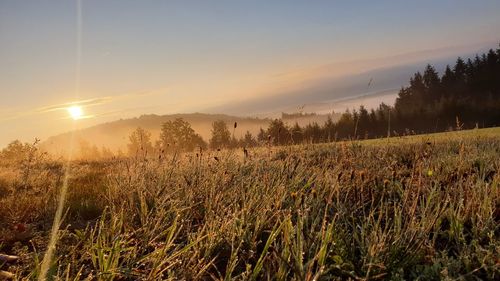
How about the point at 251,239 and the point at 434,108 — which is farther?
the point at 434,108

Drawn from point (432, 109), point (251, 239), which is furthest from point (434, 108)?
point (251, 239)

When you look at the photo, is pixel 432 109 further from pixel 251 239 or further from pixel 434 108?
pixel 251 239

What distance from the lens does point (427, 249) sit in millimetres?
3703

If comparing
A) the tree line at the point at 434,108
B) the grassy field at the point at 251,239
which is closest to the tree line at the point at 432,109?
the tree line at the point at 434,108

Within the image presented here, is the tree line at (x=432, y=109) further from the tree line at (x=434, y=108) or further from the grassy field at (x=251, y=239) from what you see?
the grassy field at (x=251, y=239)

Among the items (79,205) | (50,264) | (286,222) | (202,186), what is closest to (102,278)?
(50,264)

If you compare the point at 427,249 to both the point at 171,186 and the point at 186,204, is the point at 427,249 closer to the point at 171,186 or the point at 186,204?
the point at 186,204

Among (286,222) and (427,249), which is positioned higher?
(286,222)

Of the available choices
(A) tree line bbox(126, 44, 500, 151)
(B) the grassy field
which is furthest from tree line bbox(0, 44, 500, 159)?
(B) the grassy field

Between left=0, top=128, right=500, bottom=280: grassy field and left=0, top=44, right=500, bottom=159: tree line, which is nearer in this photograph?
left=0, top=128, right=500, bottom=280: grassy field

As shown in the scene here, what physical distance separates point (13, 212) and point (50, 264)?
234 centimetres

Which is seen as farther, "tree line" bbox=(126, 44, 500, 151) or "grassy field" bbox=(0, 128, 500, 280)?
"tree line" bbox=(126, 44, 500, 151)

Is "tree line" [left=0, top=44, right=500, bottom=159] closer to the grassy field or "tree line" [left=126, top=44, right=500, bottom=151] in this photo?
"tree line" [left=126, top=44, right=500, bottom=151]

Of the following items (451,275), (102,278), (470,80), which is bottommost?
(451,275)
